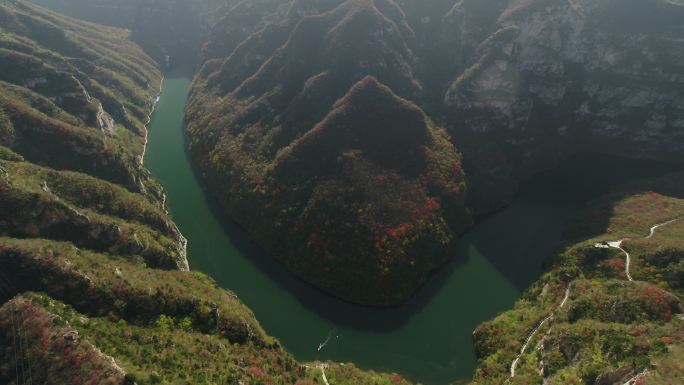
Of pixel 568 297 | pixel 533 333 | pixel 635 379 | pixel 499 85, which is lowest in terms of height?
pixel 533 333

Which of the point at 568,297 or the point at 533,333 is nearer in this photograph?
the point at 533,333

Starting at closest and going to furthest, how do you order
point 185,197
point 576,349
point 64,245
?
point 576,349, point 64,245, point 185,197

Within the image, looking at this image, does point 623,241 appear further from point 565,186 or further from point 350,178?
point 350,178

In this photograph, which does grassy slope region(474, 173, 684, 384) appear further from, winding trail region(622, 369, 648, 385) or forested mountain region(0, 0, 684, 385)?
winding trail region(622, 369, 648, 385)

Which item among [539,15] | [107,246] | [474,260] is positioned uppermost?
[539,15]

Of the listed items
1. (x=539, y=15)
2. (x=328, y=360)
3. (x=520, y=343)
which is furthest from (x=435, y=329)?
(x=539, y=15)

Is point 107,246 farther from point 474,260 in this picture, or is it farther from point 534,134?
point 534,134

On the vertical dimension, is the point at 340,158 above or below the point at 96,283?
above

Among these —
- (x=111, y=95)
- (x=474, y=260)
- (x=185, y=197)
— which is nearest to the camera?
(x=474, y=260)

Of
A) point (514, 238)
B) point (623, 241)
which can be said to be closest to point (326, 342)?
point (514, 238)
